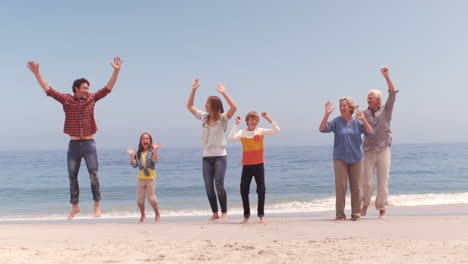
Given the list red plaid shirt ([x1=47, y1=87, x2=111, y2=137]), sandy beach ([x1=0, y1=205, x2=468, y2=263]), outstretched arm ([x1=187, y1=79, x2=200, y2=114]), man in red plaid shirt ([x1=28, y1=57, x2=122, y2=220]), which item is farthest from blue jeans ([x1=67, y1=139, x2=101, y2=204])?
outstretched arm ([x1=187, y1=79, x2=200, y2=114])

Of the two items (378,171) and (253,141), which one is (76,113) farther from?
(378,171)

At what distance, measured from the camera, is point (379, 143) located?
7.20m

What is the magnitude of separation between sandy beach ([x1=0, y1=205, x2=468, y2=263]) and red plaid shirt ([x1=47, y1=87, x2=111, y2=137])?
1.51 metres

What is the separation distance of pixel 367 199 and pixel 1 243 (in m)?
5.58

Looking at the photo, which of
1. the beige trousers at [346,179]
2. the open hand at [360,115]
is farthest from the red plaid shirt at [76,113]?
the open hand at [360,115]

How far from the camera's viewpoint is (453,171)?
28984 millimetres

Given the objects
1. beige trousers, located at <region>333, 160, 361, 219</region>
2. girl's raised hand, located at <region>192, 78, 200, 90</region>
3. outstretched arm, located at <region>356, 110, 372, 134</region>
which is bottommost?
beige trousers, located at <region>333, 160, 361, 219</region>

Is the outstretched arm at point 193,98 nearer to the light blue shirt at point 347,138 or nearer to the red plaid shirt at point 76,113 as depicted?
the red plaid shirt at point 76,113

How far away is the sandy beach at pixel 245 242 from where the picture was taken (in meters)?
4.84

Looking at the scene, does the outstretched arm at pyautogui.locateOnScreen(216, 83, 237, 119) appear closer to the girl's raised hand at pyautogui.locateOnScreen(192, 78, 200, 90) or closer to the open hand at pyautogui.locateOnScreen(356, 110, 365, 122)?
the girl's raised hand at pyautogui.locateOnScreen(192, 78, 200, 90)

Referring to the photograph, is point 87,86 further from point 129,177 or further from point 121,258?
point 129,177

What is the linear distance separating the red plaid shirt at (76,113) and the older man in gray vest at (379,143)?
14.6ft

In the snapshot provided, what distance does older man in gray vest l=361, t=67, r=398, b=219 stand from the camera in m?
7.20

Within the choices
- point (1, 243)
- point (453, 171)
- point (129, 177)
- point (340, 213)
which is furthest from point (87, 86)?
point (453, 171)
